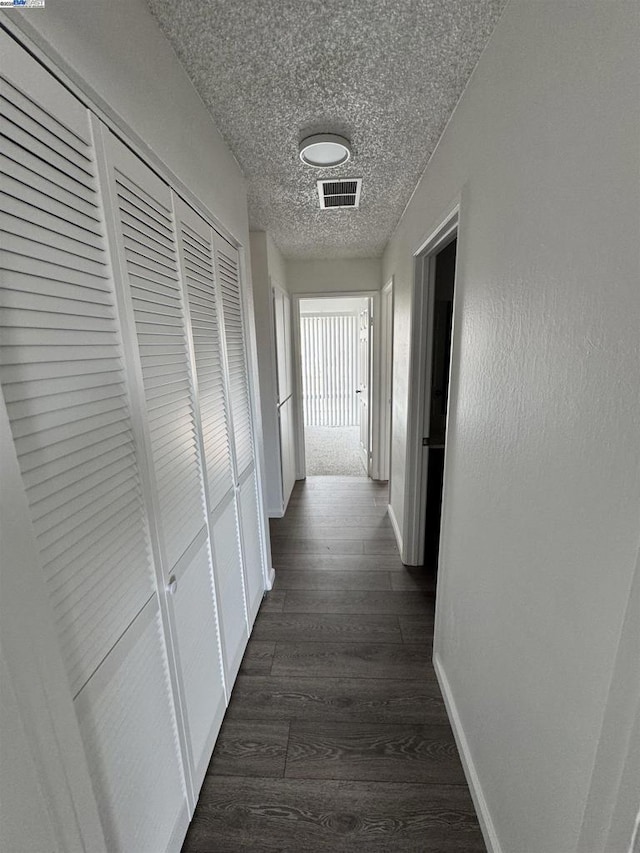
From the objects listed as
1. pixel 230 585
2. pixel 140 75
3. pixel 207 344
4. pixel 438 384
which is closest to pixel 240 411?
pixel 207 344

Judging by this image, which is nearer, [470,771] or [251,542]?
[470,771]

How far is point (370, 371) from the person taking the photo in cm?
385

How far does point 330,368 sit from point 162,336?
211 inches

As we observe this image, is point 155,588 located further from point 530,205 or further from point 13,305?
point 530,205

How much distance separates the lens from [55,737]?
538 mm

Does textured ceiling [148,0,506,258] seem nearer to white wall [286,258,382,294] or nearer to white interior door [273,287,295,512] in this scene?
white interior door [273,287,295,512]

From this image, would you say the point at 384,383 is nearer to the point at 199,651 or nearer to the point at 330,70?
the point at 330,70

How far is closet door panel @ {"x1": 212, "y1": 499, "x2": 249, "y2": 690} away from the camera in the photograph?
143 cm

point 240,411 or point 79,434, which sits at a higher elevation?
point 79,434

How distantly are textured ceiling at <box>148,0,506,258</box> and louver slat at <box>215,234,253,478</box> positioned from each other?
478 mm

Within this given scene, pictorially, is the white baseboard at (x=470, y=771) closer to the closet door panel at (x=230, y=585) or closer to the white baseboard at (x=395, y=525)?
the closet door panel at (x=230, y=585)

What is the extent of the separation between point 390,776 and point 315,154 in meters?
2.53

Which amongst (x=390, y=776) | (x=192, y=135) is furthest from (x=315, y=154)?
(x=390, y=776)

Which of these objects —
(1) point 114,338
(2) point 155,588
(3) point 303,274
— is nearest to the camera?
(1) point 114,338
